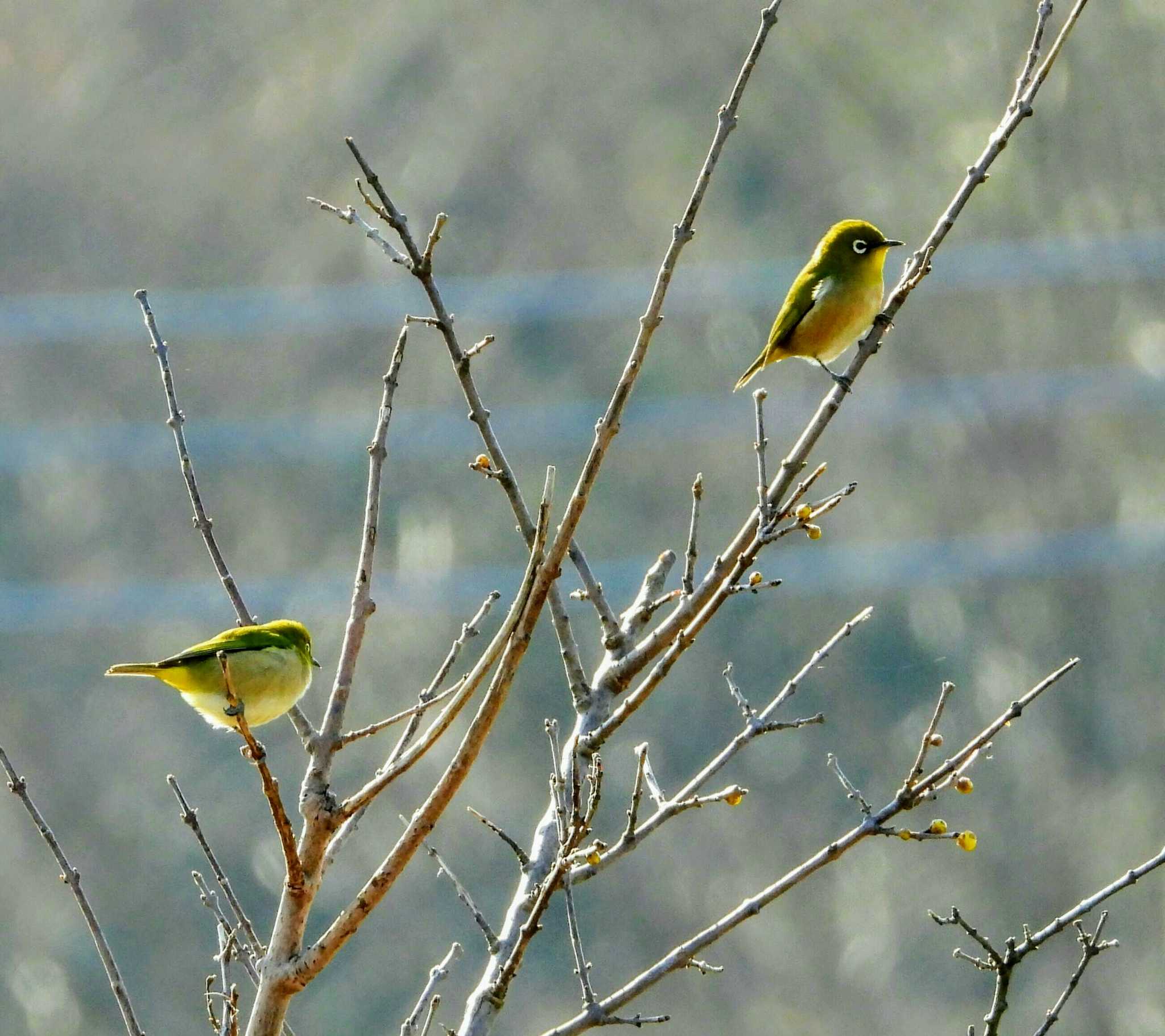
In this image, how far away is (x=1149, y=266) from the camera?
20.0 m

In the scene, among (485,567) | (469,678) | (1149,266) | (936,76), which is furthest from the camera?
(936,76)

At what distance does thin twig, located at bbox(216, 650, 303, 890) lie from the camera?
7.86 feet

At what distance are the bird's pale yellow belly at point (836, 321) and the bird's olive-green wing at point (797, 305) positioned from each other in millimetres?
40

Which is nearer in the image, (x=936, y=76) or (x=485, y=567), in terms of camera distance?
(x=485, y=567)

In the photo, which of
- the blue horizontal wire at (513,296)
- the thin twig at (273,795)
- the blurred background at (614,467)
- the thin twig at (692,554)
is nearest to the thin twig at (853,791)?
the thin twig at (692,554)

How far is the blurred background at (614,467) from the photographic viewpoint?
53.4 ft

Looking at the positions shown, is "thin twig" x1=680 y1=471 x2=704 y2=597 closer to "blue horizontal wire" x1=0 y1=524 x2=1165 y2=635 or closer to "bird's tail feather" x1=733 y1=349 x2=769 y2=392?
"bird's tail feather" x1=733 y1=349 x2=769 y2=392

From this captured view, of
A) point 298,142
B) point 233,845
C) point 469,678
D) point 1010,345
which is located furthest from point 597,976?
point 298,142

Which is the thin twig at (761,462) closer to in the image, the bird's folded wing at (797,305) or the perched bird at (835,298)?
the perched bird at (835,298)

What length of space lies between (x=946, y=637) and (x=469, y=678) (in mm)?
15952

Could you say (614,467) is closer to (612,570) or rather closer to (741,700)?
(612,570)

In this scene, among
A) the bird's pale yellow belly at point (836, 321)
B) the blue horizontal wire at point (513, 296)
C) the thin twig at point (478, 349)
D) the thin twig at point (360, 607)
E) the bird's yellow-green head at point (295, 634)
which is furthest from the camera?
the blue horizontal wire at point (513, 296)

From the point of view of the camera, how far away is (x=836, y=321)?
235 inches

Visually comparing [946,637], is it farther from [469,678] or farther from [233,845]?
[469,678]
